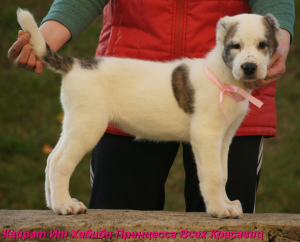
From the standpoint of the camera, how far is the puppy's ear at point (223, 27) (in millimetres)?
3383

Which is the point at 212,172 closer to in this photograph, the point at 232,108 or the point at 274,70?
the point at 232,108

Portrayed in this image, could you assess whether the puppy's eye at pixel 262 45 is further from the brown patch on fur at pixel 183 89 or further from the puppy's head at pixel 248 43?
the brown patch on fur at pixel 183 89

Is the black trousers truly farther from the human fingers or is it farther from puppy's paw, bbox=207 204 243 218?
the human fingers

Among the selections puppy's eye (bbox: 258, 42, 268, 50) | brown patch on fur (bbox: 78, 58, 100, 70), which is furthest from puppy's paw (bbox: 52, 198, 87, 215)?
puppy's eye (bbox: 258, 42, 268, 50)

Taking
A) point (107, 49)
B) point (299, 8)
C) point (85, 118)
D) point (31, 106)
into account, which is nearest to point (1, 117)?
point (31, 106)

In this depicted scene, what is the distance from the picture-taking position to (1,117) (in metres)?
7.86

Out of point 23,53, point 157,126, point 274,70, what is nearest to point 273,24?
point 274,70

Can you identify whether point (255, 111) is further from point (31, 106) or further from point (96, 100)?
point (31, 106)

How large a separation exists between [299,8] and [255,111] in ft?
22.3

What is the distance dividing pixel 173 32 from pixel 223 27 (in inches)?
18.3

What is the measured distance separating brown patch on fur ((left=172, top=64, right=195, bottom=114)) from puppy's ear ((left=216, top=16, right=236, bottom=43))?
300 mm

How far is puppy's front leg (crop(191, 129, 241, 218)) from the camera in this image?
331 cm

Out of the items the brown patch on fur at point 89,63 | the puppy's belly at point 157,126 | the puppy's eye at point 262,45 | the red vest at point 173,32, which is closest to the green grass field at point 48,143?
the red vest at point 173,32

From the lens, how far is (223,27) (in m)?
3.42
